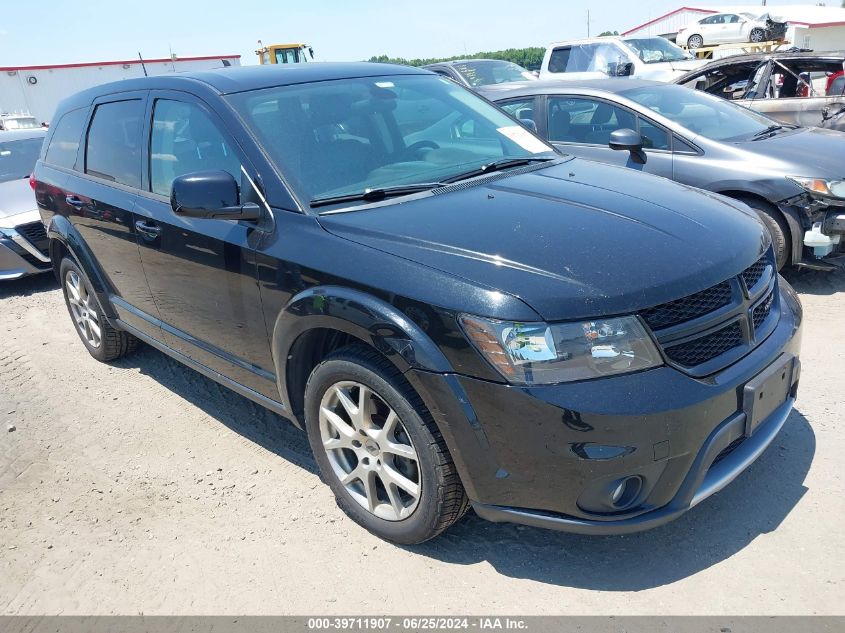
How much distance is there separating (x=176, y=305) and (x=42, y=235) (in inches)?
176

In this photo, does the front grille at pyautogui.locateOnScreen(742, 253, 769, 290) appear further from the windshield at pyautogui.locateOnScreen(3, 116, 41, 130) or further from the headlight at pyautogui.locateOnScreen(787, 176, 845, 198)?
the windshield at pyautogui.locateOnScreen(3, 116, 41, 130)

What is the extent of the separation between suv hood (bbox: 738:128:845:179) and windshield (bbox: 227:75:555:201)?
2.46 metres

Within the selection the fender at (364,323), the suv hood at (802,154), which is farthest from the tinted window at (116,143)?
the suv hood at (802,154)

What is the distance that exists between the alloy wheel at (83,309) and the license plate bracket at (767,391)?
4057mm

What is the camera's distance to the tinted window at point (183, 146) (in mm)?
3234

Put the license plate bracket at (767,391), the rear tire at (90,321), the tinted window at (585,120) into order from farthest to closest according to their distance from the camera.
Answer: the tinted window at (585,120), the rear tire at (90,321), the license plate bracket at (767,391)

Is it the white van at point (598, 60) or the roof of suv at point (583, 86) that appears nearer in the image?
the roof of suv at point (583, 86)

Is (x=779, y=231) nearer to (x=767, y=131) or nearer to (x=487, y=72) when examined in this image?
(x=767, y=131)

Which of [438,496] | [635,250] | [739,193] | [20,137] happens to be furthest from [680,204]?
[20,137]

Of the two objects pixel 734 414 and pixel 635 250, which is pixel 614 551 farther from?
pixel 635 250

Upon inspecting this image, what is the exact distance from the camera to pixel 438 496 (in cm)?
254

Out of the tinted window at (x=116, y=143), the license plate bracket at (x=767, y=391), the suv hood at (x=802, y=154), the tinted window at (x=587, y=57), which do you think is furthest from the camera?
the tinted window at (x=587, y=57)

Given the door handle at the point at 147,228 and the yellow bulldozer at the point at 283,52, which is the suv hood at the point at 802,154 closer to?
the door handle at the point at 147,228

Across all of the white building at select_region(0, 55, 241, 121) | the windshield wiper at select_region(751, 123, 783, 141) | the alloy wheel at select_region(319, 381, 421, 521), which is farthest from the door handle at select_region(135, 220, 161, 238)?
the white building at select_region(0, 55, 241, 121)
